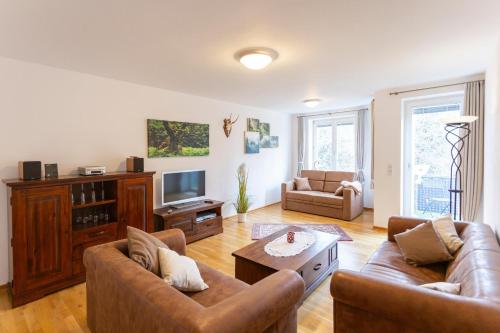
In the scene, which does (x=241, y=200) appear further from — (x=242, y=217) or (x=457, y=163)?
(x=457, y=163)

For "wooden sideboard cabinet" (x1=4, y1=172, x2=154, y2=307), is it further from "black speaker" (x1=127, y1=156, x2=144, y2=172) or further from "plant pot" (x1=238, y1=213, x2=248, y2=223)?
"plant pot" (x1=238, y1=213, x2=248, y2=223)

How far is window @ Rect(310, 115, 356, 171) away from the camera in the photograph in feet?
19.9

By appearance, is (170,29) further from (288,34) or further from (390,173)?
(390,173)

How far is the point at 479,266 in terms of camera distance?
1466 mm

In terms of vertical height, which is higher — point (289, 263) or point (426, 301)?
point (426, 301)

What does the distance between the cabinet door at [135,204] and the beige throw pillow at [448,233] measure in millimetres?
3152

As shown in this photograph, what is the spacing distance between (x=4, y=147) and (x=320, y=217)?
493 cm

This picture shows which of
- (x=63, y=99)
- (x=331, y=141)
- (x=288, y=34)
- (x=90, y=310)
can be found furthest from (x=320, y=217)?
(x=63, y=99)

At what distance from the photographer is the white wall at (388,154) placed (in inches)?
161

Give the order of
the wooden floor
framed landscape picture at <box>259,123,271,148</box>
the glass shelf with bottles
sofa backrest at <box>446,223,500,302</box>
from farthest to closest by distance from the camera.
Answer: framed landscape picture at <box>259,123,271,148</box> → the glass shelf with bottles → the wooden floor → sofa backrest at <box>446,223,500,302</box>

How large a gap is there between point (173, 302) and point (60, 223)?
2095 mm

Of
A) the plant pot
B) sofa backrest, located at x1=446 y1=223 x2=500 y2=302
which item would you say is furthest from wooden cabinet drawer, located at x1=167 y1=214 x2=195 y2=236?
sofa backrest, located at x1=446 y1=223 x2=500 y2=302

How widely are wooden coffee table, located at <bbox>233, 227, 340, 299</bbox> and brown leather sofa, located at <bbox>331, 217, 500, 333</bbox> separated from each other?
0.73m

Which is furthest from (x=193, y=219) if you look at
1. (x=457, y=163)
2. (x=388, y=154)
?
(x=457, y=163)
